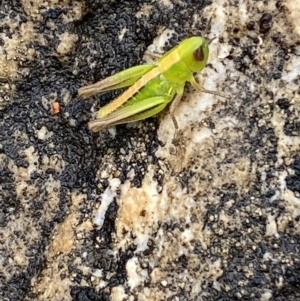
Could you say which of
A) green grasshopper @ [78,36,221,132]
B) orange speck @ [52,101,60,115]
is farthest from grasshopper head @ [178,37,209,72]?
orange speck @ [52,101,60,115]

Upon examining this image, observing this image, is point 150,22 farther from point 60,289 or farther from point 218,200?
point 60,289

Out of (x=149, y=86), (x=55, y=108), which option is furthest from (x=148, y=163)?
(x=55, y=108)

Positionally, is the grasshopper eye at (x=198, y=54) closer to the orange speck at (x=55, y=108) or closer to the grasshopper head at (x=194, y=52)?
the grasshopper head at (x=194, y=52)

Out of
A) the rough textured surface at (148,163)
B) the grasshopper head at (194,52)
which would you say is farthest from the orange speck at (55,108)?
the grasshopper head at (194,52)

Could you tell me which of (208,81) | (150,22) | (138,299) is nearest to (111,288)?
(138,299)

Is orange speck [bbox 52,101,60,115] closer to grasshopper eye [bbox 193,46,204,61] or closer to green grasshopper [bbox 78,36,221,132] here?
green grasshopper [bbox 78,36,221,132]

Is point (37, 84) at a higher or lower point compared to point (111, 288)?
higher

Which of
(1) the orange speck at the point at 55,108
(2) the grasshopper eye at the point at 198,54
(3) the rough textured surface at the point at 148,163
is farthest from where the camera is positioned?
(1) the orange speck at the point at 55,108
